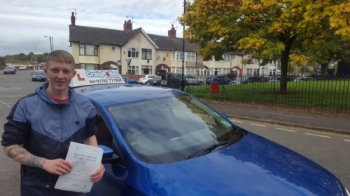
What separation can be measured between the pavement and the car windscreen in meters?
6.22

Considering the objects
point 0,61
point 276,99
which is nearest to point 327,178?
point 276,99

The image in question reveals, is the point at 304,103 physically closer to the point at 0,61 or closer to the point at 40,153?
the point at 40,153

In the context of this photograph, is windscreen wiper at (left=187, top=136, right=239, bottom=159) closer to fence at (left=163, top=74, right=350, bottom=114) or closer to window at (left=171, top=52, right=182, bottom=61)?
fence at (left=163, top=74, right=350, bottom=114)

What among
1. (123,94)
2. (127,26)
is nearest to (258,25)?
(123,94)

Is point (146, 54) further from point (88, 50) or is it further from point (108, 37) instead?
point (88, 50)

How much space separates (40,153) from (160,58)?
47.9 m

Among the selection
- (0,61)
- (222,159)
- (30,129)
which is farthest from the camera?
(0,61)

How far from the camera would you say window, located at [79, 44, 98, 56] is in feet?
141

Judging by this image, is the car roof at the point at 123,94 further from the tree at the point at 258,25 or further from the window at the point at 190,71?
the window at the point at 190,71

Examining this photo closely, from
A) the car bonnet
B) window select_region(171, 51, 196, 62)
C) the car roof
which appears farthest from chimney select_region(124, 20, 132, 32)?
the car bonnet

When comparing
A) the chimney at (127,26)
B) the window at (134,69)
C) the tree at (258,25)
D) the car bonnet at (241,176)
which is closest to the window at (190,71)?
the window at (134,69)

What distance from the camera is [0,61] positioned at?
92.9m

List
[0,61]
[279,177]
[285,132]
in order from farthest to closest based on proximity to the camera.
Answer: [0,61], [285,132], [279,177]

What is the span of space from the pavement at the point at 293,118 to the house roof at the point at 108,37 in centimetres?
3531
